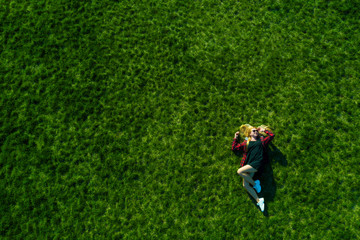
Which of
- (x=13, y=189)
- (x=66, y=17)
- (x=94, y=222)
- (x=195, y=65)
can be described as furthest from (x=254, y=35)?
(x=13, y=189)

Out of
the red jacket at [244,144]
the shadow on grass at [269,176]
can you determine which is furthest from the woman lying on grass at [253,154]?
the shadow on grass at [269,176]

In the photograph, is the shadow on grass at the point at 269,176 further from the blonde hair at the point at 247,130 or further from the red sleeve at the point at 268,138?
the blonde hair at the point at 247,130

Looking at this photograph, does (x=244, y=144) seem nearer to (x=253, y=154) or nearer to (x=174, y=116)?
(x=253, y=154)

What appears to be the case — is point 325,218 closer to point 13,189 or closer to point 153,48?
point 153,48

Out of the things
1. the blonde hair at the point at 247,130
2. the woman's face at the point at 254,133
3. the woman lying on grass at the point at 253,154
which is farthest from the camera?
the blonde hair at the point at 247,130

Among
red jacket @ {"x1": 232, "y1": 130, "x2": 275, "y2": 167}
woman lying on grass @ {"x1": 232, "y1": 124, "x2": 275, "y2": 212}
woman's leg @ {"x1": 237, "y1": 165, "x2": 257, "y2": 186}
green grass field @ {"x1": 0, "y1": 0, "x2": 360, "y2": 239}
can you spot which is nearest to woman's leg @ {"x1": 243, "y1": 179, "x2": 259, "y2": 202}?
A: woman lying on grass @ {"x1": 232, "y1": 124, "x2": 275, "y2": 212}

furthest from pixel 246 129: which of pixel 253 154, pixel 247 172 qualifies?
pixel 247 172
